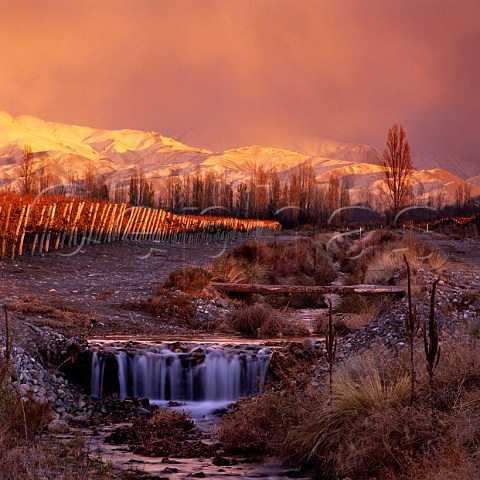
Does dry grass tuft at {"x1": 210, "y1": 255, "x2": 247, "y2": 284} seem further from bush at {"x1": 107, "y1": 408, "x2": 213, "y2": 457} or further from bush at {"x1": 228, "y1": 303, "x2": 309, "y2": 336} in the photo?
bush at {"x1": 107, "y1": 408, "x2": 213, "y2": 457}

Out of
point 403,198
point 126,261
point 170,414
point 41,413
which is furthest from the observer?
point 403,198

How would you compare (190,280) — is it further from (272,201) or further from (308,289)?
(272,201)

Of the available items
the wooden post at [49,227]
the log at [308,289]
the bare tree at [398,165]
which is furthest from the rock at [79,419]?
→ the bare tree at [398,165]

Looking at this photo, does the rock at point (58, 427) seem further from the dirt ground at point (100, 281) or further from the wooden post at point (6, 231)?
the wooden post at point (6, 231)

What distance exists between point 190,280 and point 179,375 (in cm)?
766

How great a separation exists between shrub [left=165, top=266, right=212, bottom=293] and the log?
336 mm

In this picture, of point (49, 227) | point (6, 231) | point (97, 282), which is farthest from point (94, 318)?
point (49, 227)

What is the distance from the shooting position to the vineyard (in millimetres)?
25062

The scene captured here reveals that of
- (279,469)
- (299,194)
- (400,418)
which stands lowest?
(279,469)

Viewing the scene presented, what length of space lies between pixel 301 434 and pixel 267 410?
1.01 m

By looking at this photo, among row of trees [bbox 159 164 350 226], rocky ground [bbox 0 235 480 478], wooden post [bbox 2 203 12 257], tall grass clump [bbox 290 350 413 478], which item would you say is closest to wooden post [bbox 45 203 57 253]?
rocky ground [bbox 0 235 480 478]

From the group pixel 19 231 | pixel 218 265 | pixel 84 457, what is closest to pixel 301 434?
pixel 84 457

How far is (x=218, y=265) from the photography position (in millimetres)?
22219

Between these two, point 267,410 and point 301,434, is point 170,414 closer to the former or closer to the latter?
point 267,410
